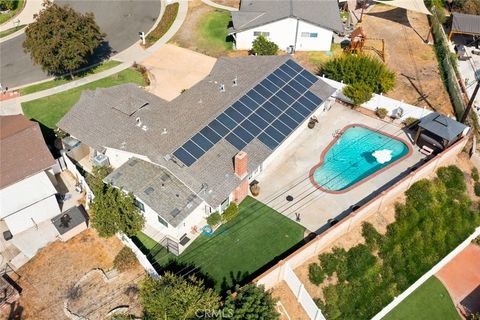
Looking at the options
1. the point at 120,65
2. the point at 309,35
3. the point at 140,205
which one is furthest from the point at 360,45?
the point at 140,205

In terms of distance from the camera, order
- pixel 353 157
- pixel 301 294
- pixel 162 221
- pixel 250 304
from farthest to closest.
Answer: pixel 353 157 < pixel 162 221 < pixel 301 294 < pixel 250 304

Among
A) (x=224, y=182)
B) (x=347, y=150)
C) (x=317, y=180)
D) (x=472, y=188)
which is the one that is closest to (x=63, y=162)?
(x=224, y=182)

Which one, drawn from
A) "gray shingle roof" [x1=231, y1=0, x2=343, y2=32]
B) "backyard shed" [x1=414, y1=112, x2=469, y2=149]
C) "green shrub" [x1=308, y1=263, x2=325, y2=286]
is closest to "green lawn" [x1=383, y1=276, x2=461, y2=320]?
"green shrub" [x1=308, y1=263, x2=325, y2=286]

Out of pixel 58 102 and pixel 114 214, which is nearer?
pixel 114 214

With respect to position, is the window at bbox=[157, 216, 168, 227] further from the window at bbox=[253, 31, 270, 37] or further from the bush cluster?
the window at bbox=[253, 31, 270, 37]

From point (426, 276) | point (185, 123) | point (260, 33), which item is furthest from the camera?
Answer: point (260, 33)

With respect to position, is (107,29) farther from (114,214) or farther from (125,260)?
(125,260)

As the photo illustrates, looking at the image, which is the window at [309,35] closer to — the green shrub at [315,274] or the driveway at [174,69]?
the driveway at [174,69]

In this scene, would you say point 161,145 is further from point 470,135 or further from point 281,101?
point 470,135

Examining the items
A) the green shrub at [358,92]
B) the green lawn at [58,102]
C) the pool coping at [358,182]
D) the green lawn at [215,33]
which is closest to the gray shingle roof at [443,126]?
the pool coping at [358,182]
